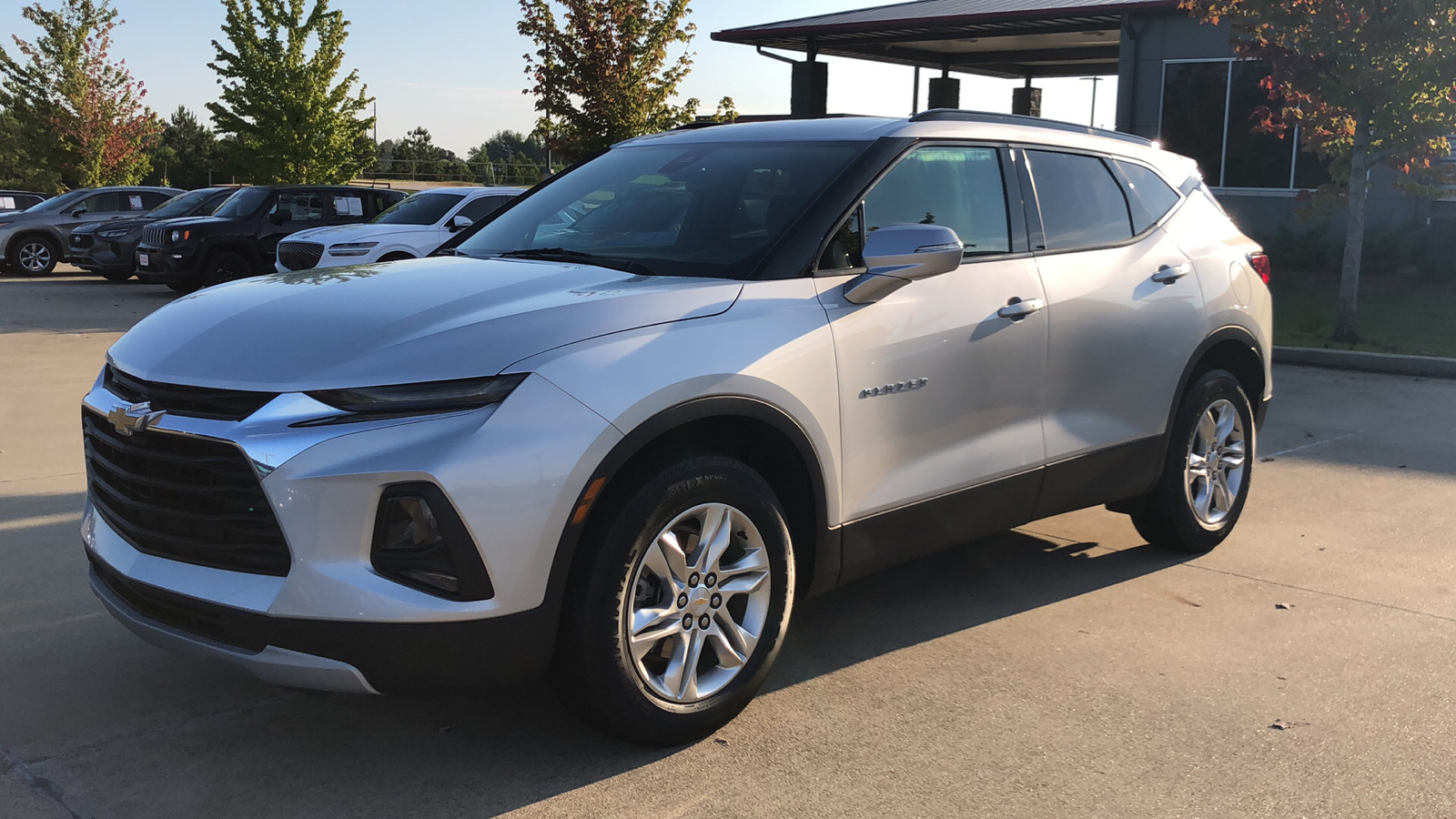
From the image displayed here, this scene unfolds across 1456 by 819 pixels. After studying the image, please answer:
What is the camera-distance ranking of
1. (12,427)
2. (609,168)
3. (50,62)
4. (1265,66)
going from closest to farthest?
(609,168) → (12,427) → (1265,66) → (50,62)

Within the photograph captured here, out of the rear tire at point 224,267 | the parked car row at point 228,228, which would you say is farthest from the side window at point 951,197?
the rear tire at point 224,267

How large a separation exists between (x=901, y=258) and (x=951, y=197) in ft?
2.46

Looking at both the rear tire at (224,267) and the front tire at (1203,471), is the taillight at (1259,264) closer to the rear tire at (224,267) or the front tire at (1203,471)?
the front tire at (1203,471)

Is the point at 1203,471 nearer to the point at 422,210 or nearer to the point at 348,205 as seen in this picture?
the point at 422,210

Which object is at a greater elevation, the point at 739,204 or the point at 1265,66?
the point at 1265,66

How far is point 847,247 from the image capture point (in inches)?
157

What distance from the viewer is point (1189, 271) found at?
526cm

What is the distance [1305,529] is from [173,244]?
51.0ft

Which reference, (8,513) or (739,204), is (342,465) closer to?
(739,204)

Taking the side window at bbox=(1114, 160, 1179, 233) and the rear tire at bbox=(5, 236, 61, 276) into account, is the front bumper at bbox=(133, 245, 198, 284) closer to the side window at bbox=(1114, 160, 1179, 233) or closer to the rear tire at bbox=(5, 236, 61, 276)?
the rear tire at bbox=(5, 236, 61, 276)

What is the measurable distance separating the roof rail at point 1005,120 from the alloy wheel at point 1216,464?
1281mm

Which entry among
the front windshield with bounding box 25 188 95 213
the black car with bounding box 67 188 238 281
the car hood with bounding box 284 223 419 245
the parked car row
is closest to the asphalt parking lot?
the parked car row

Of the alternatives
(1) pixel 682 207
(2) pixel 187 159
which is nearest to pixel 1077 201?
(1) pixel 682 207

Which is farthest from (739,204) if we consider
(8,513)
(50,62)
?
(50,62)
